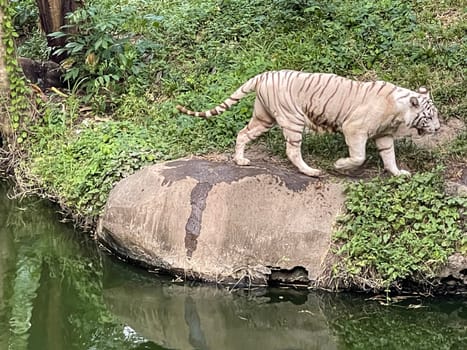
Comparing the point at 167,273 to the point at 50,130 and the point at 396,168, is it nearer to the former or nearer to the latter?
the point at 396,168

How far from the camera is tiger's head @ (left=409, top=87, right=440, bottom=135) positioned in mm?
5406

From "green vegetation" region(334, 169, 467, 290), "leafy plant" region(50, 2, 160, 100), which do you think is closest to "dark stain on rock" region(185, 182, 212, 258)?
"green vegetation" region(334, 169, 467, 290)

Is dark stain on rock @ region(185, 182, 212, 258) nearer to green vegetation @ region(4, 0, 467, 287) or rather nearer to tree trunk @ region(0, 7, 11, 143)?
green vegetation @ region(4, 0, 467, 287)

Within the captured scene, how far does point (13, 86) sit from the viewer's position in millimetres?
7086

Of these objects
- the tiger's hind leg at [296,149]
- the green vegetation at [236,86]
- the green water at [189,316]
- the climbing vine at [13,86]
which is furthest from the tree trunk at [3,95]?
the tiger's hind leg at [296,149]

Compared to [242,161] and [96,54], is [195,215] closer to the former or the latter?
[242,161]

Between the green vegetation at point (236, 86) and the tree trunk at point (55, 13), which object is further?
the tree trunk at point (55, 13)

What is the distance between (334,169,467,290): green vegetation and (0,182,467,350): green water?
221mm

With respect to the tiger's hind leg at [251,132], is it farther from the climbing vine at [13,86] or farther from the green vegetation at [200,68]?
the climbing vine at [13,86]

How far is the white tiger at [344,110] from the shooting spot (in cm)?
541

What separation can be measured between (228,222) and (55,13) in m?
3.69

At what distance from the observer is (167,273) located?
17.8ft

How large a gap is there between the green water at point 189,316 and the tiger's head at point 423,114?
4.31 ft

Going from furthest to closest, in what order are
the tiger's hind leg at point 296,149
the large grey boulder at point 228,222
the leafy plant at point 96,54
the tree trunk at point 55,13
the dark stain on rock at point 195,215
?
the tree trunk at point 55,13 → the leafy plant at point 96,54 → the tiger's hind leg at point 296,149 → the dark stain on rock at point 195,215 → the large grey boulder at point 228,222
